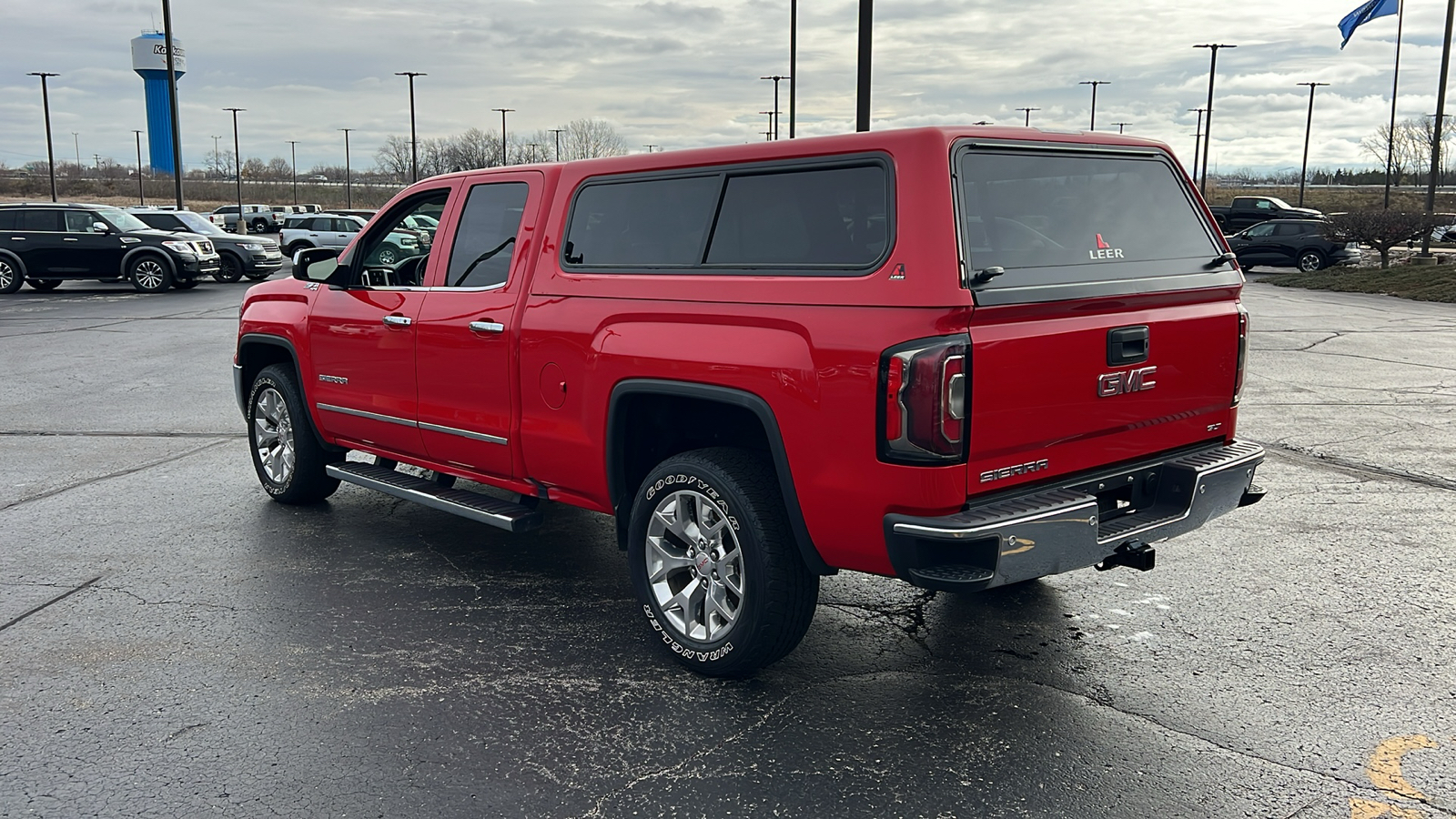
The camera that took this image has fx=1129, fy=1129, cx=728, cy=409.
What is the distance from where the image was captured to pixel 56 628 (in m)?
4.70

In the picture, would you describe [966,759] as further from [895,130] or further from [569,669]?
[895,130]


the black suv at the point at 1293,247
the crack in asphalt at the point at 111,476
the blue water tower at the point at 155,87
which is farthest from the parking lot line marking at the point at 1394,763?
the blue water tower at the point at 155,87

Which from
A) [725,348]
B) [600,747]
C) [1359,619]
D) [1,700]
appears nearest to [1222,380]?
[1359,619]

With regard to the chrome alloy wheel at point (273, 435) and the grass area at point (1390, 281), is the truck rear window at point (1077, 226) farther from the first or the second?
the grass area at point (1390, 281)

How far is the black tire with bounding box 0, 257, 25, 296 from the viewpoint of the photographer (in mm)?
23234

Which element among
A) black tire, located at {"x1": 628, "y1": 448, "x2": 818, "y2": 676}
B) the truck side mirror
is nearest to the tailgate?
black tire, located at {"x1": 628, "y1": 448, "x2": 818, "y2": 676}

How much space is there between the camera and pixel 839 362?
354 centimetres

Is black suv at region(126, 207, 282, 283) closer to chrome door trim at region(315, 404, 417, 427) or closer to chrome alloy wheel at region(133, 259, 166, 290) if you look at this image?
chrome alloy wheel at region(133, 259, 166, 290)

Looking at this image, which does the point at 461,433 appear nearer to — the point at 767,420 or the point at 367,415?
the point at 367,415

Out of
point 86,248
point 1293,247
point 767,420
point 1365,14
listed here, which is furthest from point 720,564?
point 1365,14

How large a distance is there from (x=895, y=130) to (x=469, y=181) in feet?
8.23

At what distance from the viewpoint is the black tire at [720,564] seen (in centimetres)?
389

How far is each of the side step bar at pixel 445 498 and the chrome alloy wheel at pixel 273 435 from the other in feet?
1.72

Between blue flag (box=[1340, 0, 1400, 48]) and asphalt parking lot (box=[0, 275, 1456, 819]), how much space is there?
29.0 meters
